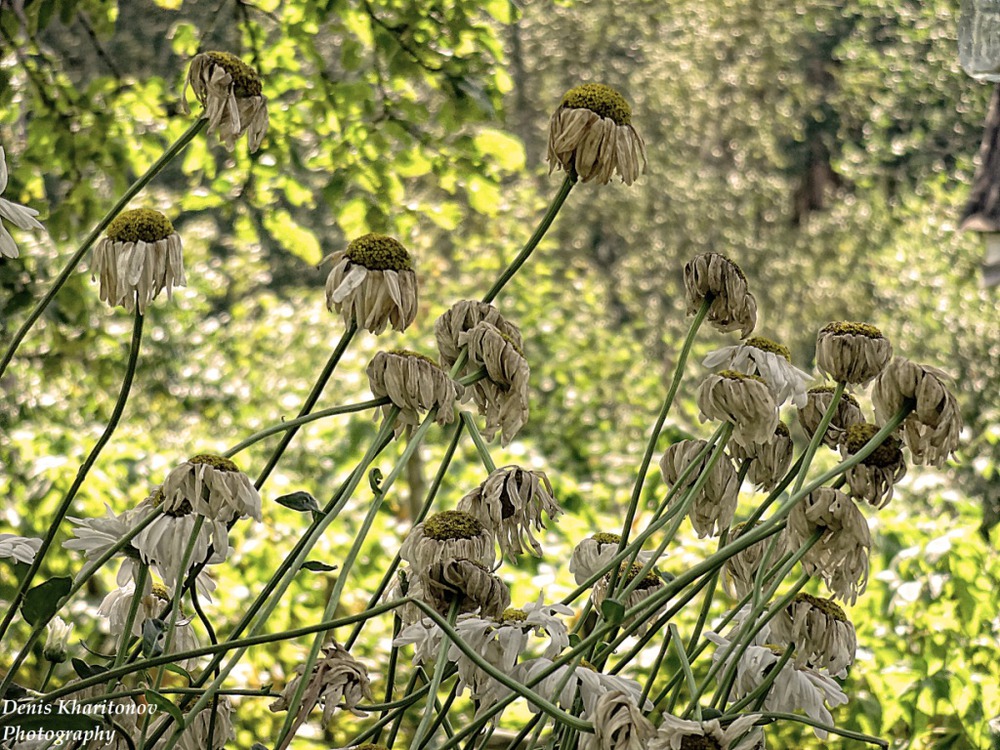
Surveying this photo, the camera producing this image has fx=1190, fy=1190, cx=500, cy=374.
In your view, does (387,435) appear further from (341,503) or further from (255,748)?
(255,748)

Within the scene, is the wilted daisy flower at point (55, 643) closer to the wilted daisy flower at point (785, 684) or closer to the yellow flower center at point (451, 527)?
the yellow flower center at point (451, 527)

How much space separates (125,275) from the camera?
557 mm

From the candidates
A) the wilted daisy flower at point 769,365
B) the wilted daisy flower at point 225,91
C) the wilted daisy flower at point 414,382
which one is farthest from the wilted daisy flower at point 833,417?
the wilted daisy flower at point 225,91

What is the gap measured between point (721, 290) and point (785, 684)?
0.69 feet

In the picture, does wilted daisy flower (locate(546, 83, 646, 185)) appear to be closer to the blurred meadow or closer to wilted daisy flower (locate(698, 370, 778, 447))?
wilted daisy flower (locate(698, 370, 778, 447))

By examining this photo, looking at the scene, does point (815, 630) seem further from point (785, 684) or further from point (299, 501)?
point (299, 501)

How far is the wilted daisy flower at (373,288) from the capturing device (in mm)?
562

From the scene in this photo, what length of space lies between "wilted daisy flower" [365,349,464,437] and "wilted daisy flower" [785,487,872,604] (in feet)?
0.54

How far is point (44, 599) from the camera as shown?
522 millimetres

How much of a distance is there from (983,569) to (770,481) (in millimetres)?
1072

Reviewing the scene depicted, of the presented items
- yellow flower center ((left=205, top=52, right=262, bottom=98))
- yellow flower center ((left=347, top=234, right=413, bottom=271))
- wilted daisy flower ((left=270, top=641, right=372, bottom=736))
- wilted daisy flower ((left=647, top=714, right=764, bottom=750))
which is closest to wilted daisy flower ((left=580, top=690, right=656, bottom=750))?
wilted daisy flower ((left=647, top=714, right=764, bottom=750))

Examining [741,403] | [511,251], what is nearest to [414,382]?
[741,403]

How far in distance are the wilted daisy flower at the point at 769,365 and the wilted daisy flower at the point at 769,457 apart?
2 cm

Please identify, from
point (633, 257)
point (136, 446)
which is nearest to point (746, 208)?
point (633, 257)
